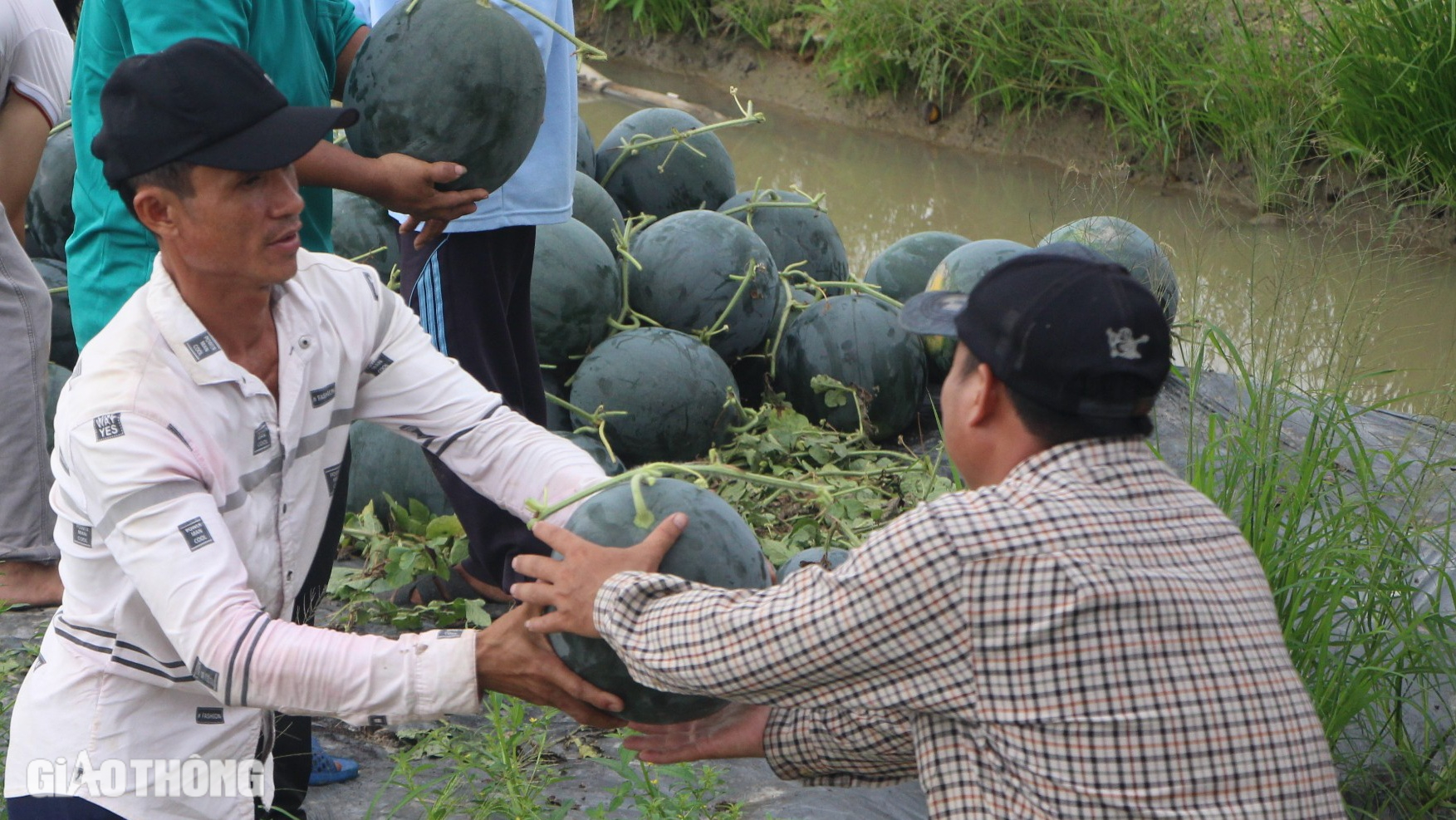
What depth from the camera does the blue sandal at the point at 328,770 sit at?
270cm

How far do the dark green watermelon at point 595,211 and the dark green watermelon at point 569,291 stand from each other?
1.01ft

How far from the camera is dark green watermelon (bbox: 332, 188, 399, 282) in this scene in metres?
4.18

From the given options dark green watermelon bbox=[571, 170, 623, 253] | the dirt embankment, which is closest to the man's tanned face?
dark green watermelon bbox=[571, 170, 623, 253]

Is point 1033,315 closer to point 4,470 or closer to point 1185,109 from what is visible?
point 4,470

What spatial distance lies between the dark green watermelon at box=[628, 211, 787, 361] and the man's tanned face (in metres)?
2.39

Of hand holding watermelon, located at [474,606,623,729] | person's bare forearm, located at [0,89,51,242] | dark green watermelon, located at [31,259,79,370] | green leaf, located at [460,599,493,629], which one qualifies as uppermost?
person's bare forearm, located at [0,89,51,242]

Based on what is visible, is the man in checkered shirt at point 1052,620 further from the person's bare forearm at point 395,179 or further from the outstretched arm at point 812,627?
the person's bare forearm at point 395,179

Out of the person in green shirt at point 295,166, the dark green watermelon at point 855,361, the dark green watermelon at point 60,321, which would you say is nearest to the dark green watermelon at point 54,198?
the dark green watermelon at point 60,321

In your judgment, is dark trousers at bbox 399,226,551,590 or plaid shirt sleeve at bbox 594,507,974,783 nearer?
plaid shirt sleeve at bbox 594,507,974,783

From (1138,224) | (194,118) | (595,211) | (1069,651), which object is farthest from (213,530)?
(1138,224)

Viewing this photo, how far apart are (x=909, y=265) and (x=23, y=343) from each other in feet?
9.04

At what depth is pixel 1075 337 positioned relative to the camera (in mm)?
1561

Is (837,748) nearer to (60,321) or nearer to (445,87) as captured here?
(445,87)

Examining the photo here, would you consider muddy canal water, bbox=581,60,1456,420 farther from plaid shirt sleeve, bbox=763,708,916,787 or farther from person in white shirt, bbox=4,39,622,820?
person in white shirt, bbox=4,39,622,820
